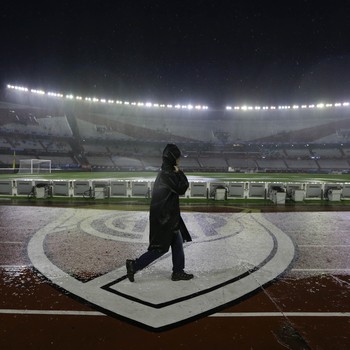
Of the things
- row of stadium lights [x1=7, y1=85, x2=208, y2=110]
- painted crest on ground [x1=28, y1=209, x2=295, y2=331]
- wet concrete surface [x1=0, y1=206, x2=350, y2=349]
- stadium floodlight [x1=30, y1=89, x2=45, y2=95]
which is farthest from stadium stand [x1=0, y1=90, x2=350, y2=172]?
wet concrete surface [x1=0, y1=206, x2=350, y2=349]

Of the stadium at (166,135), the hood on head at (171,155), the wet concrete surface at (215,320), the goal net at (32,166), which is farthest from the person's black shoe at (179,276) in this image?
the stadium at (166,135)

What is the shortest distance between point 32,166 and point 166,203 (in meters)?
39.9

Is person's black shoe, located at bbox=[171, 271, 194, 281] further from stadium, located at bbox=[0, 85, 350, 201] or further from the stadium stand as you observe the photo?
the stadium stand

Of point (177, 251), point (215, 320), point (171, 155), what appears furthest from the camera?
point (177, 251)

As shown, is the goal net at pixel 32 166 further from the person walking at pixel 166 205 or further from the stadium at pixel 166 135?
the person walking at pixel 166 205

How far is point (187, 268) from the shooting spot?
5387mm

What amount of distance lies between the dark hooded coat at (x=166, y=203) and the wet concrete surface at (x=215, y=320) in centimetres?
125

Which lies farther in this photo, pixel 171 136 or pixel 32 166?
pixel 171 136

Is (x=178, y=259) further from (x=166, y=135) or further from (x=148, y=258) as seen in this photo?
(x=166, y=135)

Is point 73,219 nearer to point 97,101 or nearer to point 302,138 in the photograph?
point 97,101

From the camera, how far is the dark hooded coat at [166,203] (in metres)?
4.41

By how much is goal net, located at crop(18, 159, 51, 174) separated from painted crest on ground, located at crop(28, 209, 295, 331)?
1280 inches

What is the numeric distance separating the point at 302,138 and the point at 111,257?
66.6 meters

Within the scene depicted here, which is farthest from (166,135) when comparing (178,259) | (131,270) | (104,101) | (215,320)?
(215,320)
